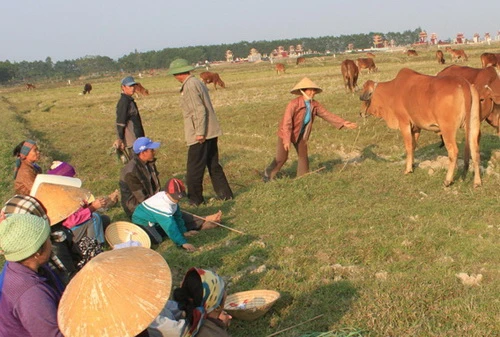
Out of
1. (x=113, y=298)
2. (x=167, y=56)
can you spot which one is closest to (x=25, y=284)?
(x=113, y=298)

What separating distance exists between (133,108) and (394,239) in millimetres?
4718

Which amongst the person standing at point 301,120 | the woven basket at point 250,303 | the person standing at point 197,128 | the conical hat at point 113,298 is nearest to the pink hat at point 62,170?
the person standing at point 197,128

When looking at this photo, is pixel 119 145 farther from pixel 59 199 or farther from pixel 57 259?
pixel 57 259

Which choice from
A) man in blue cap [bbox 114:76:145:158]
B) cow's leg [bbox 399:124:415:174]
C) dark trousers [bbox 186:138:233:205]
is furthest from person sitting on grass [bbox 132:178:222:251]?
cow's leg [bbox 399:124:415:174]

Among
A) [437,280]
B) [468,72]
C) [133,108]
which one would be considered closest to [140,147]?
[133,108]

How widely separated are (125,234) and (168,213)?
0.55m

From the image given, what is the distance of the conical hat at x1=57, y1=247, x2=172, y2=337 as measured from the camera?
271cm

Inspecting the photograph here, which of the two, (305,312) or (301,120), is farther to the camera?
(301,120)

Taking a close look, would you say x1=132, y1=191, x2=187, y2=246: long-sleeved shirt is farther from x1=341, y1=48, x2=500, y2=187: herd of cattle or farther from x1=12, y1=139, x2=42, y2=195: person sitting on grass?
x1=341, y1=48, x2=500, y2=187: herd of cattle

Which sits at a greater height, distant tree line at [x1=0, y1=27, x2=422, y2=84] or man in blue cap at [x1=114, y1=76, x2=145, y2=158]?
distant tree line at [x1=0, y1=27, x2=422, y2=84]

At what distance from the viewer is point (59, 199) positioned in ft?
14.3

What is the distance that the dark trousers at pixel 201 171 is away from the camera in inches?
293

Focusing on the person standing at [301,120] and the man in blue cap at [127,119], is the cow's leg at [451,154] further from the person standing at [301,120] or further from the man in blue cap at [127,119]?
the man in blue cap at [127,119]

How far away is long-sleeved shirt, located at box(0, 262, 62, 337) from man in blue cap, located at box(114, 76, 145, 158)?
5.39m
